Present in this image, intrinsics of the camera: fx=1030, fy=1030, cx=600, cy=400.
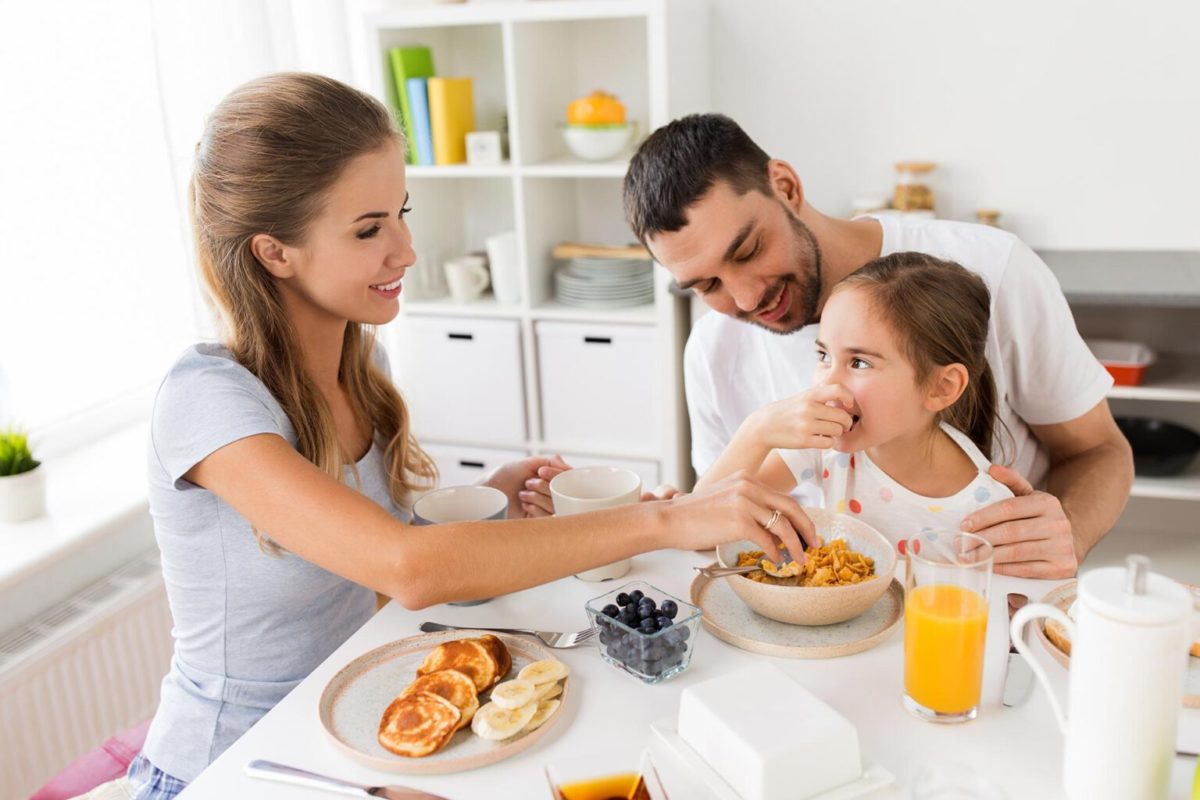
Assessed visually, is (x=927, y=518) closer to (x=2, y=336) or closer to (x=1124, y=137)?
(x=1124, y=137)

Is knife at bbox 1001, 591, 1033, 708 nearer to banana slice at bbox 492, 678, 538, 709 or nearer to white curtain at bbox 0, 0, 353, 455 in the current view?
banana slice at bbox 492, 678, 538, 709

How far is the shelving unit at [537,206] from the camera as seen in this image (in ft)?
9.76

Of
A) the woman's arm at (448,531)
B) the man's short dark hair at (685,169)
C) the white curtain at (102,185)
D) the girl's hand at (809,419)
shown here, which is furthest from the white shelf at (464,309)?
the woman's arm at (448,531)

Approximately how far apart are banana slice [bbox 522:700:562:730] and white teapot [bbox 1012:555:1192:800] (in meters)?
0.48

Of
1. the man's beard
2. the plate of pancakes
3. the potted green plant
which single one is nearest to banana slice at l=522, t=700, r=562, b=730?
the plate of pancakes

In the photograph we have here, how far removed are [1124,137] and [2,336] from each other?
2.98m

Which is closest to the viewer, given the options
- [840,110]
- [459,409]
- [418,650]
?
[418,650]

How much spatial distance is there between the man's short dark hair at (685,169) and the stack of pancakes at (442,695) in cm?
80

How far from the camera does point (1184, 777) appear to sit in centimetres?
94

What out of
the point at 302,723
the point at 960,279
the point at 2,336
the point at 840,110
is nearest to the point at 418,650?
the point at 302,723

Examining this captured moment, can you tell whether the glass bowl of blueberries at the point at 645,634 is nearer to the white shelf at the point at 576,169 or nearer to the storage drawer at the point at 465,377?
the white shelf at the point at 576,169

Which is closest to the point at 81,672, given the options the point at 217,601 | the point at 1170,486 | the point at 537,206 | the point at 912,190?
the point at 217,601

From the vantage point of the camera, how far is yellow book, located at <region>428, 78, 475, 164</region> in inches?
123

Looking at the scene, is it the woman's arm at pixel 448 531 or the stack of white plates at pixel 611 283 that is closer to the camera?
the woman's arm at pixel 448 531
